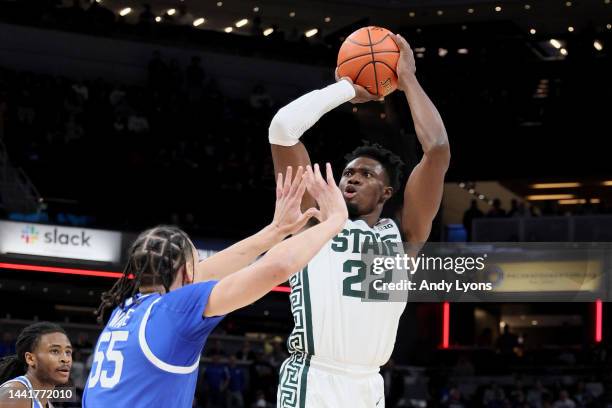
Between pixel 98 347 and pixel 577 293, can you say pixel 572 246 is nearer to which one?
pixel 577 293

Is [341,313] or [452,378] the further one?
[452,378]

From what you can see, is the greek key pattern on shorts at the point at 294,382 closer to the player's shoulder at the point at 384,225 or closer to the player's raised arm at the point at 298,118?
the player's shoulder at the point at 384,225

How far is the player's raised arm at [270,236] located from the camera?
434cm

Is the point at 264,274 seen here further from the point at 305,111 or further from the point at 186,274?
the point at 305,111

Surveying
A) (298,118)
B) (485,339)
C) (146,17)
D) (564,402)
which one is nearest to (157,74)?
(146,17)

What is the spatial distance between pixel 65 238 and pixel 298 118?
15.8 m

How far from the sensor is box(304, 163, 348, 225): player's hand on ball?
3928 mm

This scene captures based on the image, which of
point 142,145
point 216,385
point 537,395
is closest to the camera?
point 216,385

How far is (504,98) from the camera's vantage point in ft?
78.8

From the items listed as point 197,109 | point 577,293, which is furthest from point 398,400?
point 197,109

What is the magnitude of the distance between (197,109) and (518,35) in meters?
8.12

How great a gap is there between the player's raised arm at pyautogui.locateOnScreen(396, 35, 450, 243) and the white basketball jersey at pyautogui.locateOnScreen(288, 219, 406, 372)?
0.95 ft

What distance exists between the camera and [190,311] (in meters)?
3.53

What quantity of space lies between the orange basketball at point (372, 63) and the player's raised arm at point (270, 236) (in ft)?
3.49
